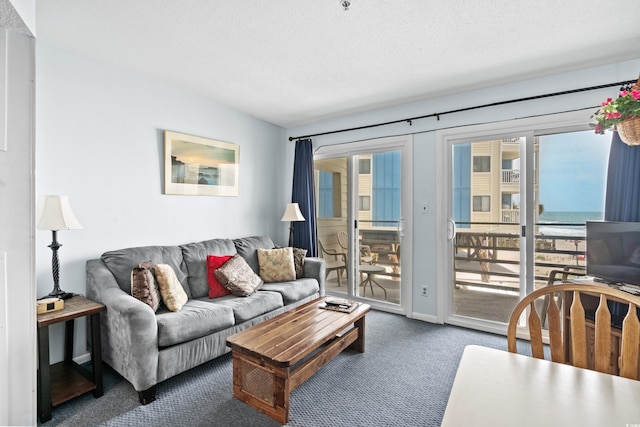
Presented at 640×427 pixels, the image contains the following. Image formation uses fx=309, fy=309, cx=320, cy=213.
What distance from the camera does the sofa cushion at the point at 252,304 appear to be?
265 cm

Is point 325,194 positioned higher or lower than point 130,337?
higher

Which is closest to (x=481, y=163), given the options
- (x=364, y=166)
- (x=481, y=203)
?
(x=481, y=203)

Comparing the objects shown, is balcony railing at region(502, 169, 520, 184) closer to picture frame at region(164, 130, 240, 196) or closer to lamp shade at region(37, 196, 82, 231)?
picture frame at region(164, 130, 240, 196)

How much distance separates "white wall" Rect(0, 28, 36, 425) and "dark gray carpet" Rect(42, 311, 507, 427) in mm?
480

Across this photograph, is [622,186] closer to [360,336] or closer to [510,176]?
[510,176]

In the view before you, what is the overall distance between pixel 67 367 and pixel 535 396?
9.73 feet

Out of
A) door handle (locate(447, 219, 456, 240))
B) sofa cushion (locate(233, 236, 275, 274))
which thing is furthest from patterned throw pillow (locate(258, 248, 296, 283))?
door handle (locate(447, 219, 456, 240))

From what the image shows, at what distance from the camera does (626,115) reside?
6.40ft

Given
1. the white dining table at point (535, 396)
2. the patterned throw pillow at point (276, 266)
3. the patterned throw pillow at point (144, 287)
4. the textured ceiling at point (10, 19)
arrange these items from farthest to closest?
the patterned throw pillow at point (276, 266), the patterned throw pillow at point (144, 287), the textured ceiling at point (10, 19), the white dining table at point (535, 396)

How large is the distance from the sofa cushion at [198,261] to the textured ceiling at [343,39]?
167cm

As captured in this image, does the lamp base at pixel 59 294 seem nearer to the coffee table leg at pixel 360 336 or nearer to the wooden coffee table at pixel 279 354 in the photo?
the wooden coffee table at pixel 279 354

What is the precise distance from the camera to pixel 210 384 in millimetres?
2242

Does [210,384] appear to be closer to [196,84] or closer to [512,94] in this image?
[196,84]

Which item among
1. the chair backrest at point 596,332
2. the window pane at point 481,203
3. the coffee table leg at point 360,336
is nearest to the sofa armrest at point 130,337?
the coffee table leg at point 360,336
